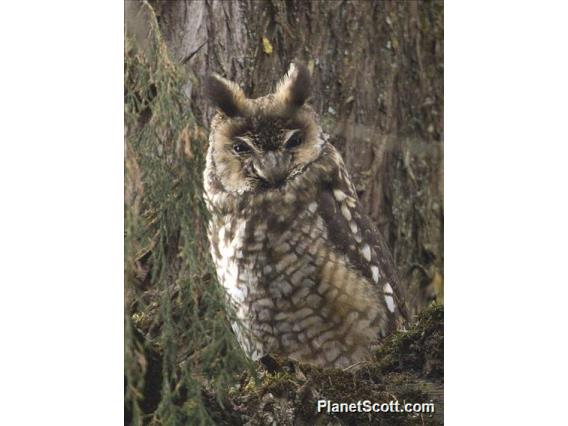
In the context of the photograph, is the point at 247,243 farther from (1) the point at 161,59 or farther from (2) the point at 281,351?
(1) the point at 161,59

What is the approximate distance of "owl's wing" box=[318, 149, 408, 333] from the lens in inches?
102

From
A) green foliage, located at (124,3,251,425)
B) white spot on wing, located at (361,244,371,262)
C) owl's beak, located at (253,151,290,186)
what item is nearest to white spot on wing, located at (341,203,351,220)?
white spot on wing, located at (361,244,371,262)

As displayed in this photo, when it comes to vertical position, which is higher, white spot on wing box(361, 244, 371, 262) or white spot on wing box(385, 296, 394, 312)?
white spot on wing box(361, 244, 371, 262)

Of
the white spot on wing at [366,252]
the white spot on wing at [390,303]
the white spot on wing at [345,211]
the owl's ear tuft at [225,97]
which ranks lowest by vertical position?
the white spot on wing at [390,303]

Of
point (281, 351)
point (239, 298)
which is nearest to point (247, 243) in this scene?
point (239, 298)

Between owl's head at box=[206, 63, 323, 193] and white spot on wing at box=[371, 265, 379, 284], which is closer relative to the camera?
owl's head at box=[206, 63, 323, 193]

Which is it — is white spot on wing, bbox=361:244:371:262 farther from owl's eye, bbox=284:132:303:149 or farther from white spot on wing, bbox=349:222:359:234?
owl's eye, bbox=284:132:303:149

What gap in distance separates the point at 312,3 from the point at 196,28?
0.40 m

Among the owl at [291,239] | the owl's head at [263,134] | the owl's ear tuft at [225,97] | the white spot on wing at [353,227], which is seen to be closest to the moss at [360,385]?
the owl at [291,239]

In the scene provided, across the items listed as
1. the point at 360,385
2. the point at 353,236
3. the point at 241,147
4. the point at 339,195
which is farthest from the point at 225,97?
the point at 360,385

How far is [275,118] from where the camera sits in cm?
247

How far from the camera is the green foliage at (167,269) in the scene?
231 centimetres

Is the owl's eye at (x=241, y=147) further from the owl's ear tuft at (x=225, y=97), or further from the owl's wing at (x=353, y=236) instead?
the owl's wing at (x=353, y=236)
